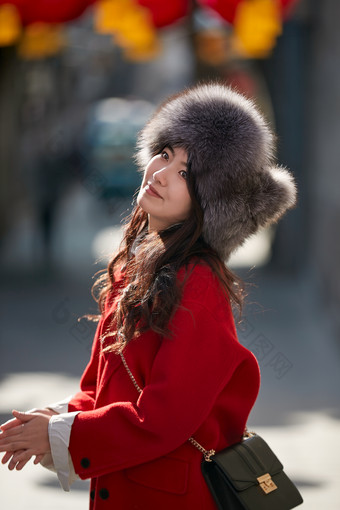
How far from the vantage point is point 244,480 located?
209 cm

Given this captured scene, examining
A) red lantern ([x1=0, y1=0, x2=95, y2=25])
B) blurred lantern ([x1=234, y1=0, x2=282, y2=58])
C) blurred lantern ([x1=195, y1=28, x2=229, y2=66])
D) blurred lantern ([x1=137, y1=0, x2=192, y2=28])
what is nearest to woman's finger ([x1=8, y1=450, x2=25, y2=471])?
blurred lantern ([x1=234, y1=0, x2=282, y2=58])

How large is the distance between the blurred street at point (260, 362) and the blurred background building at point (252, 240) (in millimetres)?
16

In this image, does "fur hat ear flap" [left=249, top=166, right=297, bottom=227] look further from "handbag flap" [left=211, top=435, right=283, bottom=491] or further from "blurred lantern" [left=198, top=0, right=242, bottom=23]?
"blurred lantern" [left=198, top=0, right=242, bottom=23]

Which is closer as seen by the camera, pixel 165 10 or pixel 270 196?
pixel 270 196

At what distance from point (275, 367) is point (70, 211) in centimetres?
1341

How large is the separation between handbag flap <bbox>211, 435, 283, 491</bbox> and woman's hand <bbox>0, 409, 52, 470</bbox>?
0.43 meters

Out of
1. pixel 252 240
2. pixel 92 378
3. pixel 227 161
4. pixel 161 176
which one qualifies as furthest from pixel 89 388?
pixel 252 240

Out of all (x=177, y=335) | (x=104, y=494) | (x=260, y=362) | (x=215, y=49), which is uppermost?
(x=215, y=49)

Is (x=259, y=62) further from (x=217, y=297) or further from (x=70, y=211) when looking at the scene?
(x=217, y=297)

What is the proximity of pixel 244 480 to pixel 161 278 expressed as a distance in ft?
1.83

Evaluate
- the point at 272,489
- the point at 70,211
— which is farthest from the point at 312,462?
the point at 70,211

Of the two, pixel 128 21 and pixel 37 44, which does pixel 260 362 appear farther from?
pixel 37 44

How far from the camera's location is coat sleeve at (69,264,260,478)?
196 cm

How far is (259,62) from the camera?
12.5m
